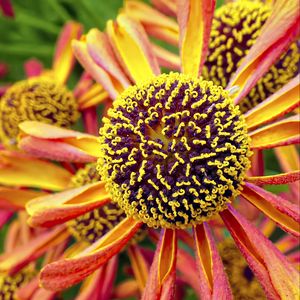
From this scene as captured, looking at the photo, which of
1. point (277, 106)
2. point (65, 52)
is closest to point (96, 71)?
point (277, 106)

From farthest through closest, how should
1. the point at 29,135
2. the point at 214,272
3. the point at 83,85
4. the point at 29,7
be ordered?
the point at 29,7 → the point at 83,85 → the point at 29,135 → the point at 214,272

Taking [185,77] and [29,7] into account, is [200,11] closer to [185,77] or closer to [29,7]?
[185,77]

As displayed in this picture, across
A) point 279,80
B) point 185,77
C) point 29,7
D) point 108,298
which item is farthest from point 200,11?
point 29,7

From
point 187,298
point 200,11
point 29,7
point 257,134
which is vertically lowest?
point 187,298

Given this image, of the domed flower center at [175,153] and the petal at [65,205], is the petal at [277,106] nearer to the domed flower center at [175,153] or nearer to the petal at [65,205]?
the domed flower center at [175,153]

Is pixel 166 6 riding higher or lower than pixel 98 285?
higher

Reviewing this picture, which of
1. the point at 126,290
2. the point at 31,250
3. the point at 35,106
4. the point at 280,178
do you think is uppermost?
the point at 35,106

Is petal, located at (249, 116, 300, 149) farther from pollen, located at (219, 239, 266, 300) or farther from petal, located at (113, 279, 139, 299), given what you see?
petal, located at (113, 279, 139, 299)

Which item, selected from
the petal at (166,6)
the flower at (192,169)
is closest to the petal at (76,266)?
the flower at (192,169)

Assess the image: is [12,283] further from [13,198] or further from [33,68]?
[33,68]
